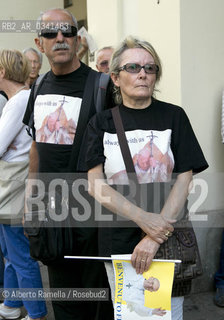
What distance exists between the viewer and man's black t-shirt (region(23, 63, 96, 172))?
8.52 ft

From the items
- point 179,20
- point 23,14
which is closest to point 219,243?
point 179,20

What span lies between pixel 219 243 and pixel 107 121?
209 centimetres

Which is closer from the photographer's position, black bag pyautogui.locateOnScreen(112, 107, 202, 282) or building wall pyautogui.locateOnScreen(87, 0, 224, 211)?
black bag pyautogui.locateOnScreen(112, 107, 202, 282)

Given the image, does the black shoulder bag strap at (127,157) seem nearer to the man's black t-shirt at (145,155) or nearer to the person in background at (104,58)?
the man's black t-shirt at (145,155)

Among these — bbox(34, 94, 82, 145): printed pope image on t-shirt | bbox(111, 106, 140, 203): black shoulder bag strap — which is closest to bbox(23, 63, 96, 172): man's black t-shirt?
bbox(34, 94, 82, 145): printed pope image on t-shirt

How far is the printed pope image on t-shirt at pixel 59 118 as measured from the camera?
2592mm

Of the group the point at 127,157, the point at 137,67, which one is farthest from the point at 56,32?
the point at 127,157

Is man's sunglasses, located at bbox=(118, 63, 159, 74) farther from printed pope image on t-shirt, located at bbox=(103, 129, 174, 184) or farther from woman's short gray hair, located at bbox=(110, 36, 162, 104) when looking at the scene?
printed pope image on t-shirt, located at bbox=(103, 129, 174, 184)

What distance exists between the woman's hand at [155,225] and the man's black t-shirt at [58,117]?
0.67m

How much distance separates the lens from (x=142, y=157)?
7.07ft

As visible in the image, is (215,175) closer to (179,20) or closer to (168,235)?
(179,20)

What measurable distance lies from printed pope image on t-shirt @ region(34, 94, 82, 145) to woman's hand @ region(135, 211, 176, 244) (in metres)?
0.73

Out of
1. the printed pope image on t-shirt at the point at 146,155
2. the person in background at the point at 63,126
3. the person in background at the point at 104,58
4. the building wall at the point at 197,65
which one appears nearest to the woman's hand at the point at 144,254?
the printed pope image on t-shirt at the point at 146,155

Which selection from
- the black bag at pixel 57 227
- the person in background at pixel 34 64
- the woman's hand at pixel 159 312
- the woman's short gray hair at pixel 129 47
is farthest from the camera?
the person in background at pixel 34 64
